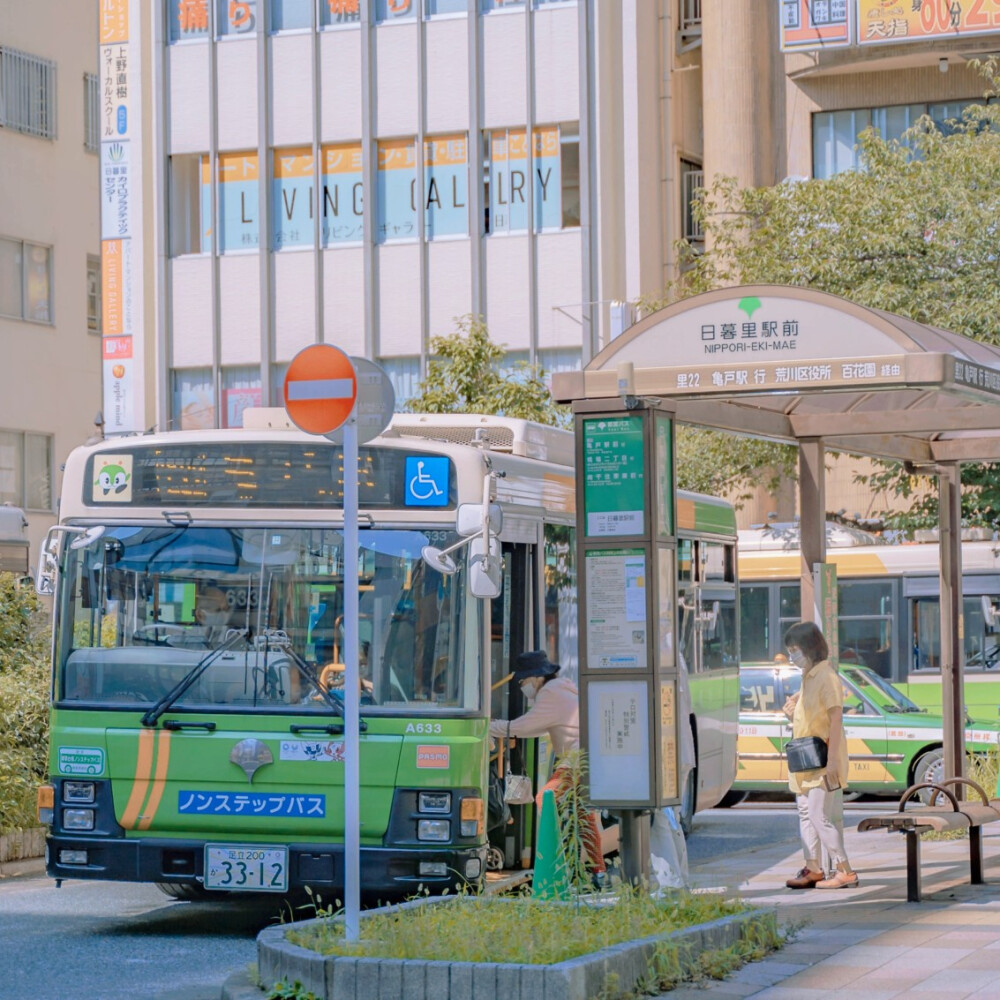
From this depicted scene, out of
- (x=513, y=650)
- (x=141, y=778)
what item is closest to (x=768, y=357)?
(x=513, y=650)

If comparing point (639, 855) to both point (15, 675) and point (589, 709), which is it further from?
point (15, 675)

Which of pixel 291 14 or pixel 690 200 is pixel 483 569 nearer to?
pixel 690 200

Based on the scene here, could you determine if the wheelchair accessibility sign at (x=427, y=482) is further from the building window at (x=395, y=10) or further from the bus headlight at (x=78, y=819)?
the building window at (x=395, y=10)

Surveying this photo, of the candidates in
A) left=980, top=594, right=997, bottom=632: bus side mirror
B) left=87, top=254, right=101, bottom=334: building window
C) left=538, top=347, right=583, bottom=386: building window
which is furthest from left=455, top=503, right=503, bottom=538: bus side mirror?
left=87, top=254, right=101, bottom=334: building window

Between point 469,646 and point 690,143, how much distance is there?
2567 cm

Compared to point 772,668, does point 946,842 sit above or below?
below

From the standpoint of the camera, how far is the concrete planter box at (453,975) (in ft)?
24.6

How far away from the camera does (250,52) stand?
3416 centimetres

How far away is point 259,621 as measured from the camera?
10.5 m

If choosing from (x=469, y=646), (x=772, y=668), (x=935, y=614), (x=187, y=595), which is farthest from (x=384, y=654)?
(x=935, y=614)

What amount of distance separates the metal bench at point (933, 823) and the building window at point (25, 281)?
30.6m

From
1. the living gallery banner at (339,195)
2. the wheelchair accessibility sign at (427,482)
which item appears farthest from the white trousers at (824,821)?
the living gallery banner at (339,195)

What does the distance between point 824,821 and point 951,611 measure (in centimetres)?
346

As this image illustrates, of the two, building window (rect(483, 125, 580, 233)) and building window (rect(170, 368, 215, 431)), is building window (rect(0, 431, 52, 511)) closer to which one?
building window (rect(170, 368, 215, 431))
